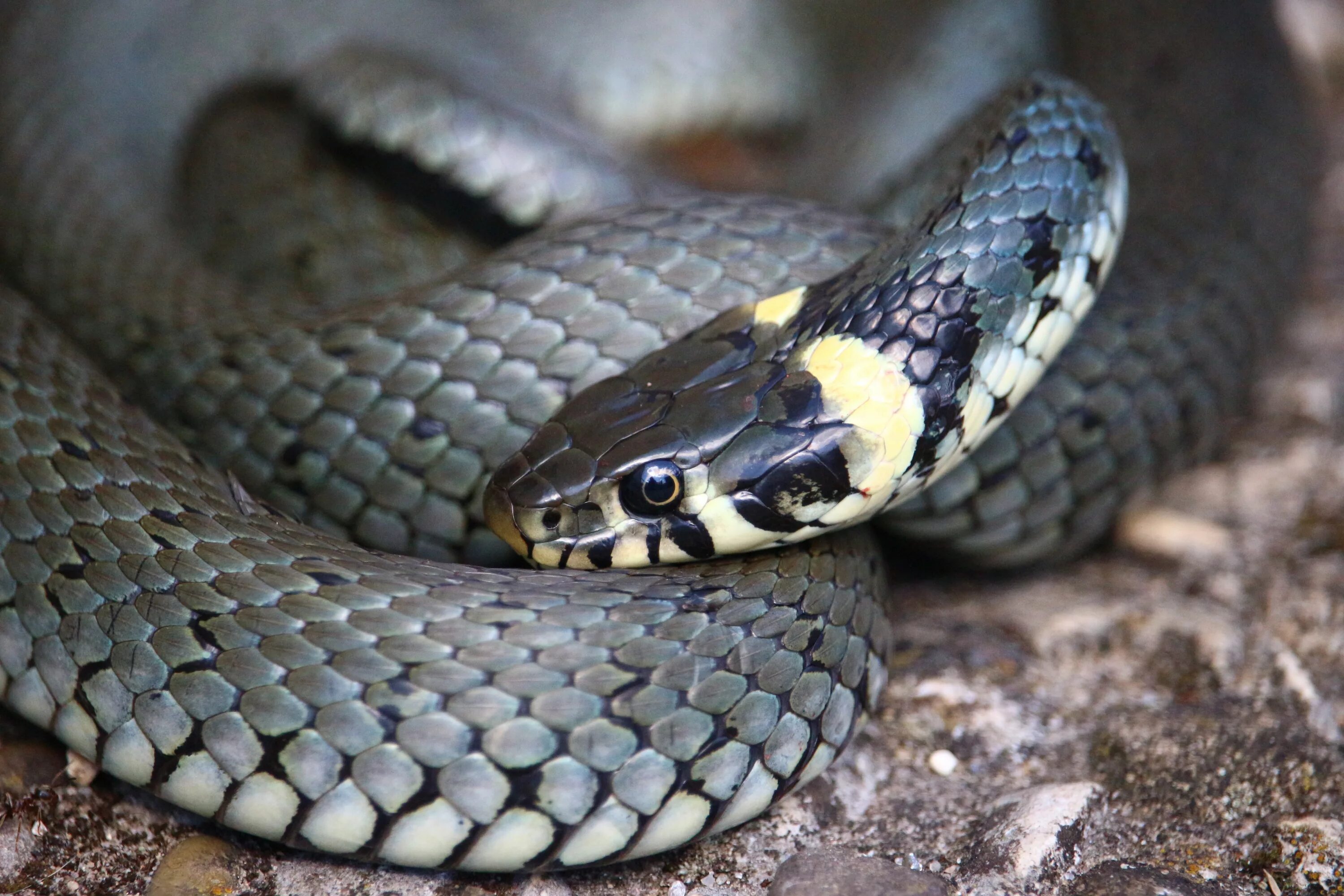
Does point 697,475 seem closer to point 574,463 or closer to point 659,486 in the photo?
point 659,486

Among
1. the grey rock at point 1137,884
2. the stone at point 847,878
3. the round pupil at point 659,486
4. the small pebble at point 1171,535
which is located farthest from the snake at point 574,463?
the grey rock at point 1137,884

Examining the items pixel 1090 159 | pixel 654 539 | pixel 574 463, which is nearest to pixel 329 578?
pixel 574 463

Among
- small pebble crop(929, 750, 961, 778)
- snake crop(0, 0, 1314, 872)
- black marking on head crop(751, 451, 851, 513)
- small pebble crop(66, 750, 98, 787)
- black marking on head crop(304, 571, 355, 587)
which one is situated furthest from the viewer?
small pebble crop(929, 750, 961, 778)

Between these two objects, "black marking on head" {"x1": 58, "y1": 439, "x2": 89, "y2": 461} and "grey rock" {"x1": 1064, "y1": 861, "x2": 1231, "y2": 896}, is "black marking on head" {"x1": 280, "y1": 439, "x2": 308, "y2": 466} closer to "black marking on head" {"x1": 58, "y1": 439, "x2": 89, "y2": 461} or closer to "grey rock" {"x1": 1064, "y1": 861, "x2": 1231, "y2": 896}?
"black marking on head" {"x1": 58, "y1": 439, "x2": 89, "y2": 461}

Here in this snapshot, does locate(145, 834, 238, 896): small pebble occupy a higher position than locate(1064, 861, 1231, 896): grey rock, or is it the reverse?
locate(1064, 861, 1231, 896): grey rock

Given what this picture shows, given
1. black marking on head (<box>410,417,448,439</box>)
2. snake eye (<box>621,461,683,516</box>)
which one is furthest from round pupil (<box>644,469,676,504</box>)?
black marking on head (<box>410,417,448,439</box>)

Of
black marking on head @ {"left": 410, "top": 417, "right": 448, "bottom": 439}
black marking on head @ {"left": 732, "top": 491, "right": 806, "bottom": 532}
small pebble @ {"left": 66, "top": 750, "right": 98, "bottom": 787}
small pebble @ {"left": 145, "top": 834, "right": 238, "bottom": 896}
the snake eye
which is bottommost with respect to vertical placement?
small pebble @ {"left": 66, "top": 750, "right": 98, "bottom": 787}

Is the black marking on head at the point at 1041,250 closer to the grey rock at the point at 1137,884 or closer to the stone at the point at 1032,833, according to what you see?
the stone at the point at 1032,833

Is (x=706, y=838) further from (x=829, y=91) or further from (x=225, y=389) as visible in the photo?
(x=829, y=91)
